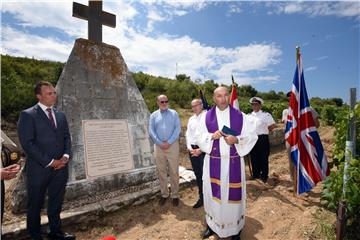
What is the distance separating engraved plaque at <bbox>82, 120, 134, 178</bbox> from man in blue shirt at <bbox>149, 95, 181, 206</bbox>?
0.57 metres

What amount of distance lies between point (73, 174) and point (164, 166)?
1616 millimetres

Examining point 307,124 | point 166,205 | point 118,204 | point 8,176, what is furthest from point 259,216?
point 8,176

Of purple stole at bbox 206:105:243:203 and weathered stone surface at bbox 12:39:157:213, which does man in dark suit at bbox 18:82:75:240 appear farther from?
purple stole at bbox 206:105:243:203

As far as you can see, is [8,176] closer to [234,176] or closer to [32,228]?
[32,228]

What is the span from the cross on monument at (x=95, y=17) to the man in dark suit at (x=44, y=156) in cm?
201

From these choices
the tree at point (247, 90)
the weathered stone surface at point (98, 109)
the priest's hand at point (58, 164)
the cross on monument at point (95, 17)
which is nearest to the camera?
the priest's hand at point (58, 164)

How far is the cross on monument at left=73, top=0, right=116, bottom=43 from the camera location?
4926 mm

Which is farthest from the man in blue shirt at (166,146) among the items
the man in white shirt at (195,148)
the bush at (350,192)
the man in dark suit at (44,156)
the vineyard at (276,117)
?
the bush at (350,192)

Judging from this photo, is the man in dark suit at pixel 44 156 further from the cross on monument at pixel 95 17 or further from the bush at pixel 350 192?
the bush at pixel 350 192

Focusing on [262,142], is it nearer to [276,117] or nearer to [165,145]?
[165,145]

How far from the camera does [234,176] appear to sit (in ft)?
11.5

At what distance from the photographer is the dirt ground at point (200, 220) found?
378 centimetres

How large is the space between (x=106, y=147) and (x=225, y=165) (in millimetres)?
2286

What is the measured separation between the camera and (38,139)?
343cm
